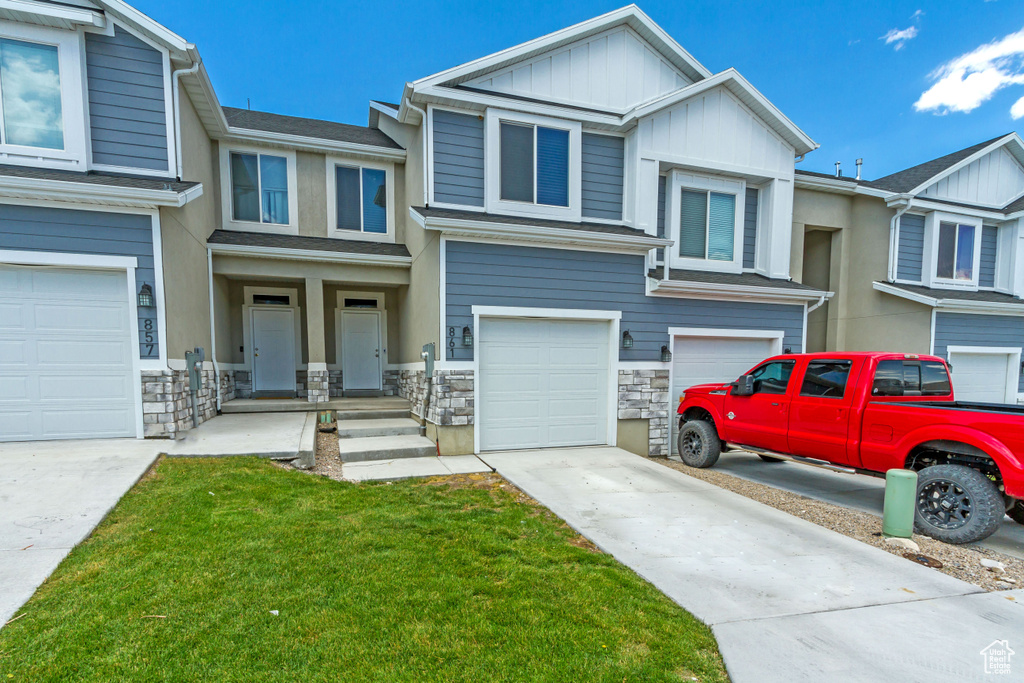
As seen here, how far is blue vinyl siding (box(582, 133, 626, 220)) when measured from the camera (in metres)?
8.41

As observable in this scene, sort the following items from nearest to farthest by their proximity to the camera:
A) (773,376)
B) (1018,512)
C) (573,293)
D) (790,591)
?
(790,591), (1018,512), (773,376), (573,293)

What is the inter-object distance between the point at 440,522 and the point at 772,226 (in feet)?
29.9

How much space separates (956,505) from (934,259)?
946cm

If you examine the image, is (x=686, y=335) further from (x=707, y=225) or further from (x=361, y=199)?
(x=361, y=199)

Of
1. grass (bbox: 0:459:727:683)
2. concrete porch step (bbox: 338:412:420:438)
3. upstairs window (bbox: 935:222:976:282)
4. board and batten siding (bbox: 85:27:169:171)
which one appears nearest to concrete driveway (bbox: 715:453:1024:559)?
grass (bbox: 0:459:727:683)

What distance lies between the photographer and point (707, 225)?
9.26 meters

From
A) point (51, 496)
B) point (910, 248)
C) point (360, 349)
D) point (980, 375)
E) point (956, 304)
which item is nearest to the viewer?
point (51, 496)

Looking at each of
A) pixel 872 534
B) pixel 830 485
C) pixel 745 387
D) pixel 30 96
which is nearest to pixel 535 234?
pixel 745 387

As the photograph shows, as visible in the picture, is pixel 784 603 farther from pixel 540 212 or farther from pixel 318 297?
pixel 318 297

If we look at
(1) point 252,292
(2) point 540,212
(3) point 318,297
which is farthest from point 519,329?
(1) point 252,292

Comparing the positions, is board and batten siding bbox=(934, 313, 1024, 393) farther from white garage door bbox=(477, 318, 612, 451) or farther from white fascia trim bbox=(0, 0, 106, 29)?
white fascia trim bbox=(0, 0, 106, 29)

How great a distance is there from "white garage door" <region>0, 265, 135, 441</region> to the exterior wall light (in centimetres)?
27

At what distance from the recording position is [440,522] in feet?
14.2

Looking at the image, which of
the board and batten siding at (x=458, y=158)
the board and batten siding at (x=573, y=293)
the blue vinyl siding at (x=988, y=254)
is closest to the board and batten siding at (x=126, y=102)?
the board and batten siding at (x=458, y=158)
